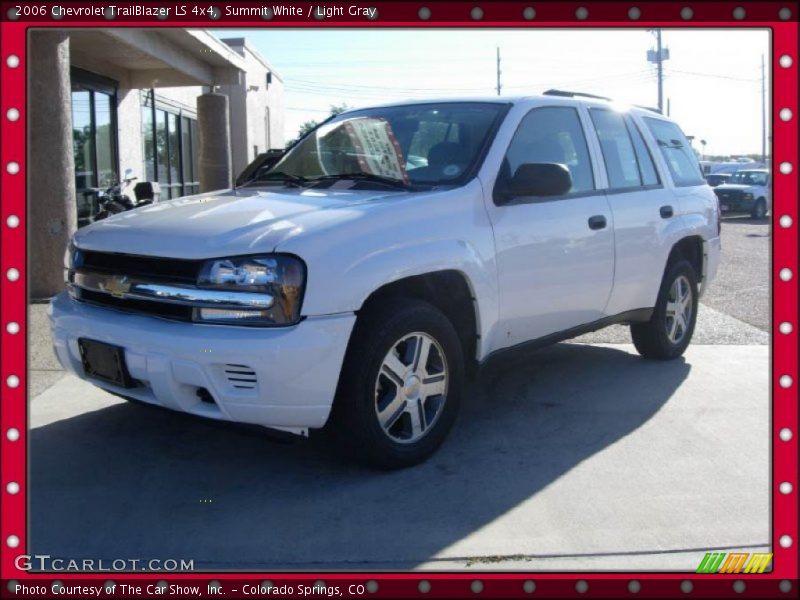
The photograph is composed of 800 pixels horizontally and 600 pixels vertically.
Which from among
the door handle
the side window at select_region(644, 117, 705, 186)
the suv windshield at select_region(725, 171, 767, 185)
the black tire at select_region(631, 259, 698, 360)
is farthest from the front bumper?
the suv windshield at select_region(725, 171, 767, 185)

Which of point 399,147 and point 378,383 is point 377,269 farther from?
point 399,147

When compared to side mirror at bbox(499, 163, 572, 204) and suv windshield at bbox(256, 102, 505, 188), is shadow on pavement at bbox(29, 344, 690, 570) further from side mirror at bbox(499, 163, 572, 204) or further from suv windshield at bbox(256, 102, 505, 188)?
suv windshield at bbox(256, 102, 505, 188)

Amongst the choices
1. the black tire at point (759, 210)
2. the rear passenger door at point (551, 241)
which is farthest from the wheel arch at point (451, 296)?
the black tire at point (759, 210)

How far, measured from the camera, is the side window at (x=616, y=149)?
5449 mm

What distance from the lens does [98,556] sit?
3.24 m

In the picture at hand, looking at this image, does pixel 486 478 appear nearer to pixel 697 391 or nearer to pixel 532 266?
pixel 532 266

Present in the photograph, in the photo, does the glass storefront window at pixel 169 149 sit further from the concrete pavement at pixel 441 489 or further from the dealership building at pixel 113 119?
the concrete pavement at pixel 441 489

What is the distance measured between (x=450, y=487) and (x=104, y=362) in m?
1.67

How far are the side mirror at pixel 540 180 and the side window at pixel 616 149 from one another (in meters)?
1.08

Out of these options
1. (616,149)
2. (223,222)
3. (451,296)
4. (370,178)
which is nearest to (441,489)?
(451,296)

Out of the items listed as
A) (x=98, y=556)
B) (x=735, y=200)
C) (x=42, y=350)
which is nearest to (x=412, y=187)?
(x=98, y=556)

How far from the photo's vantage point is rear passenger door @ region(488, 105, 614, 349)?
14.7 feet

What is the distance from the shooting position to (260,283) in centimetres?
347

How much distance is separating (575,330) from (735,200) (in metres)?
23.4
